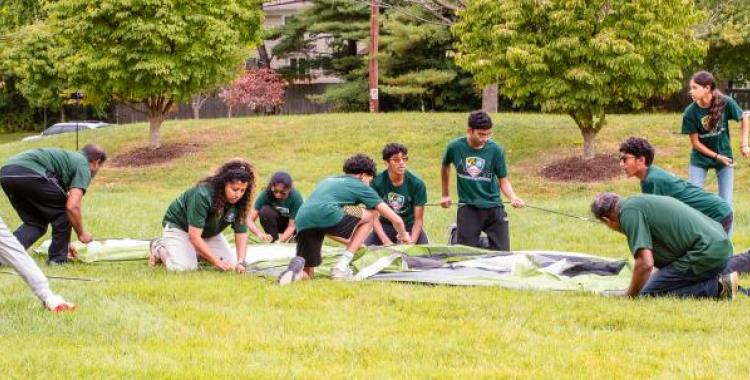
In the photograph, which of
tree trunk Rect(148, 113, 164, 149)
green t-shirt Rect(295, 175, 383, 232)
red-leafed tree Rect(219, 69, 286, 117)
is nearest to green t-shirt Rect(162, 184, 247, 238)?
green t-shirt Rect(295, 175, 383, 232)

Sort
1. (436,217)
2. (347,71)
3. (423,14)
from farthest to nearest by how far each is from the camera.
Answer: (347,71) → (423,14) → (436,217)

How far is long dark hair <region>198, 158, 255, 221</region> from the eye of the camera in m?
8.37

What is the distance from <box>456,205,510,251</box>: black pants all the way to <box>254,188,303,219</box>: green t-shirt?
6.57 ft

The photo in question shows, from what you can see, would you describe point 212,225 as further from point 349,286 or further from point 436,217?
point 436,217

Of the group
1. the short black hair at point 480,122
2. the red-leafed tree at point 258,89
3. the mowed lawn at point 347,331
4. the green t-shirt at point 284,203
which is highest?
the red-leafed tree at point 258,89

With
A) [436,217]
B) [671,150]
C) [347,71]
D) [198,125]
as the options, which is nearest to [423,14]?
[347,71]

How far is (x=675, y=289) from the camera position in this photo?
737 centimetres

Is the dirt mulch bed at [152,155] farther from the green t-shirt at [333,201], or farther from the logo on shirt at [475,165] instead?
the green t-shirt at [333,201]

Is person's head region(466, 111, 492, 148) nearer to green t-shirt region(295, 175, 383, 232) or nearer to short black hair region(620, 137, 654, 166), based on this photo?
green t-shirt region(295, 175, 383, 232)

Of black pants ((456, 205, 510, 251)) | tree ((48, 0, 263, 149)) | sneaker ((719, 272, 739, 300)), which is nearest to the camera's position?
sneaker ((719, 272, 739, 300))

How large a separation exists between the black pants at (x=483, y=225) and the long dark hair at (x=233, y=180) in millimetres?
2303

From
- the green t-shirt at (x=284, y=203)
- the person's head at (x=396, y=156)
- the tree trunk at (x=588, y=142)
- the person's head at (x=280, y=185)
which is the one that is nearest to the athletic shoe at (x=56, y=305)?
the person's head at (x=396, y=156)

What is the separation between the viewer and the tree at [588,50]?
1923cm

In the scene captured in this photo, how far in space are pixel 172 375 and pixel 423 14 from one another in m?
31.2
